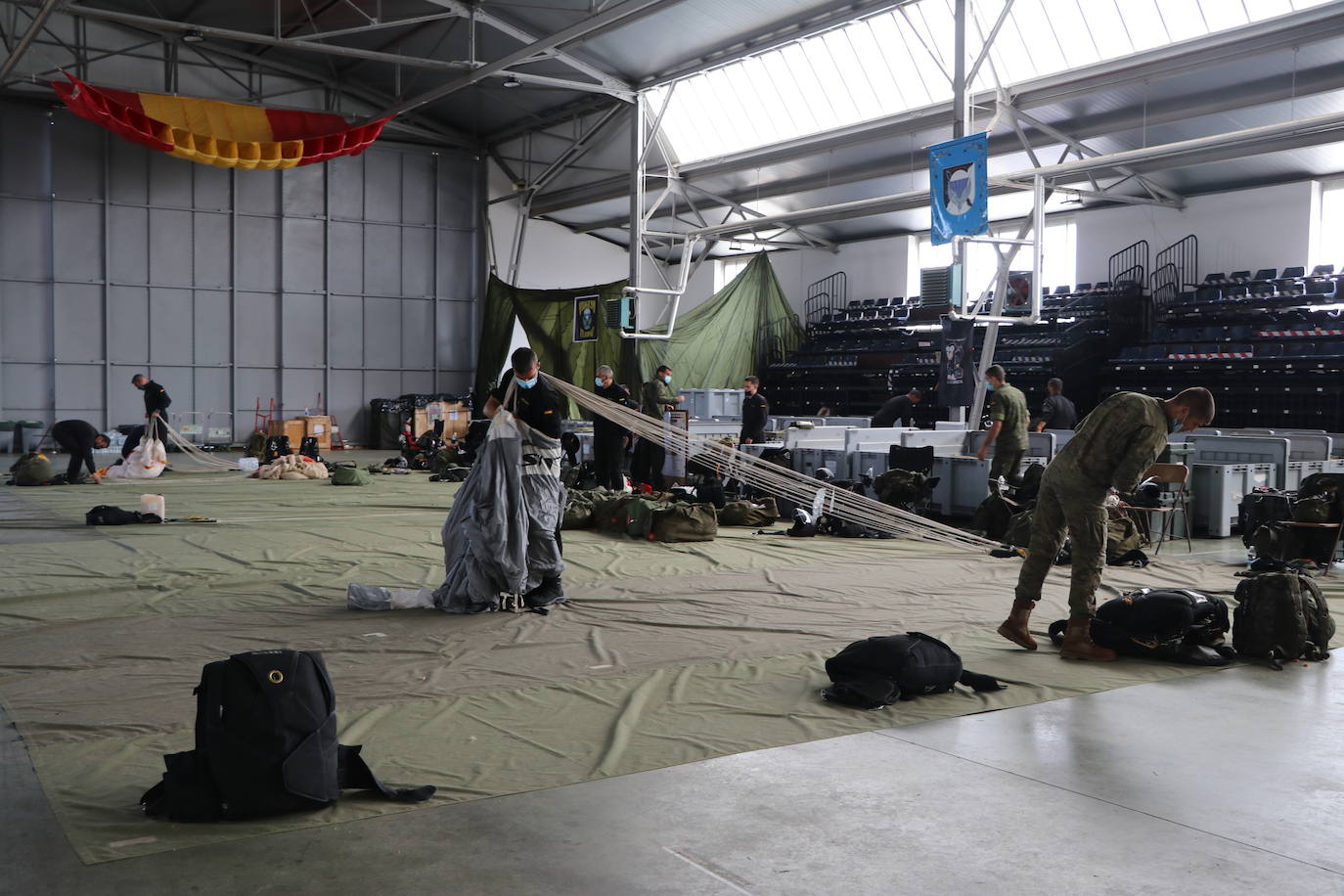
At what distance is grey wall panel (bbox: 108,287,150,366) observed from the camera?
20859 millimetres

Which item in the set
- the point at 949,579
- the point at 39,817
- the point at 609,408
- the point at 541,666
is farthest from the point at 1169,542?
the point at 39,817

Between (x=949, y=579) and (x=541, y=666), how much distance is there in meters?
3.58

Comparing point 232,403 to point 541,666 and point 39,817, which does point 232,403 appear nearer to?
point 541,666

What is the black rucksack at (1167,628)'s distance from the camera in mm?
5176

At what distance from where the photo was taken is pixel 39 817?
3.07 meters

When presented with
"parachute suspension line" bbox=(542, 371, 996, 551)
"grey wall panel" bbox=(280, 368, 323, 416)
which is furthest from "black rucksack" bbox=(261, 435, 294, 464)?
"parachute suspension line" bbox=(542, 371, 996, 551)

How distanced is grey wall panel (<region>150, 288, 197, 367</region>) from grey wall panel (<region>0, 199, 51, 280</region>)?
1920 mm

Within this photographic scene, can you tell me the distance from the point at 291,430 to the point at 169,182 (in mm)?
5338

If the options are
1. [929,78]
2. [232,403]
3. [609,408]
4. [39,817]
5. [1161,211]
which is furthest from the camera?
[232,403]

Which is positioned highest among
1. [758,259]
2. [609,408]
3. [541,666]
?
[758,259]

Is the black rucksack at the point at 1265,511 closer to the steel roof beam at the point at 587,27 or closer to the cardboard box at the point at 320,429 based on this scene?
the steel roof beam at the point at 587,27

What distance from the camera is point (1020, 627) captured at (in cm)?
539

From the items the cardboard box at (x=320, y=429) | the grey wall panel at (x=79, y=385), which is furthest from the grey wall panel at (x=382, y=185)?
the grey wall panel at (x=79, y=385)

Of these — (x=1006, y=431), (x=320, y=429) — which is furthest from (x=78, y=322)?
(x=1006, y=431)
